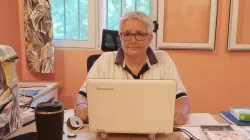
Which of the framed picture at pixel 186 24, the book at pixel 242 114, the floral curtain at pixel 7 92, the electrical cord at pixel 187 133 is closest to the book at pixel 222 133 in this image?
the electrical cord at pixel 187 133

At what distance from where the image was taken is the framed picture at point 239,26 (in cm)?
249

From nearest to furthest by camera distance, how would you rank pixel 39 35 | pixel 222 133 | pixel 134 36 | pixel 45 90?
pixel 222 133
pixel 134 36
pixel 45 90
pixel 39 35

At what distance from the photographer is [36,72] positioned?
272 centimetres

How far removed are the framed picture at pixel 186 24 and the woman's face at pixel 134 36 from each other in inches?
39.2

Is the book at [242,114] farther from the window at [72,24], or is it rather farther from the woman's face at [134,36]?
the window at [72,24]

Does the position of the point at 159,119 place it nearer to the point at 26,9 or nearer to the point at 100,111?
the point at 100,111

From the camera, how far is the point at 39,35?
2.49 meters

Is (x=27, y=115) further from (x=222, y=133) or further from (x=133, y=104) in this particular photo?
(x=222, y=133)

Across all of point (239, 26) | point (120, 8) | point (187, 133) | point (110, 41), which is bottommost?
point (187, 133)

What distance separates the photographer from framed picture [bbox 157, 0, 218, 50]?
8.32ft

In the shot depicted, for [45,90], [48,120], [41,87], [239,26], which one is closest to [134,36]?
[48,120]

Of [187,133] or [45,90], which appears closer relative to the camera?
[187,133]

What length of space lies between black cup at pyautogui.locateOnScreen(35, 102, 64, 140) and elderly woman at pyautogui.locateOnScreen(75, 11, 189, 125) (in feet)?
1.87

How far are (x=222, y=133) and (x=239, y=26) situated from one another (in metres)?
1.67
